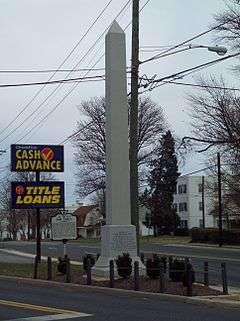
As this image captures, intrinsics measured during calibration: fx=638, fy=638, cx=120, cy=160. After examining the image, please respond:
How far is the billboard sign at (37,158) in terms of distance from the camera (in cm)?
2678

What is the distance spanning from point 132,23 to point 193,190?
311 feet

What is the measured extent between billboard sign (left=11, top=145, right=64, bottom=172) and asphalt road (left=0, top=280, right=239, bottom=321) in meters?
9.26

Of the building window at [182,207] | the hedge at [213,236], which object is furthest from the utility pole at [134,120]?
the building window at [182,207]

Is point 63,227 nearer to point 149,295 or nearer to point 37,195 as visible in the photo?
point 37,195

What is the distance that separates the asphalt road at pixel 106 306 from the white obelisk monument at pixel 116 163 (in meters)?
3.05

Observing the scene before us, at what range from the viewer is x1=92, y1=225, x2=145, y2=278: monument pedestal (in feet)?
67.2

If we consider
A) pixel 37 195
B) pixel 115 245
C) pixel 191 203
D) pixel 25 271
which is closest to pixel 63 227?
pixel 25 271

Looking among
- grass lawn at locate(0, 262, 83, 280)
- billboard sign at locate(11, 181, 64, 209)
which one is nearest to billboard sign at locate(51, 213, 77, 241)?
grass lawn at locate(0, 262, 83, 280)

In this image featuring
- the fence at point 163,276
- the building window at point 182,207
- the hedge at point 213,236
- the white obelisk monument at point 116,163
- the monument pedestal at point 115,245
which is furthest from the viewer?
the building window at point 182,207

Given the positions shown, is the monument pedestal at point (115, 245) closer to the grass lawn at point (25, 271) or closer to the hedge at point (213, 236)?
the grass lawn at point (25, 271)

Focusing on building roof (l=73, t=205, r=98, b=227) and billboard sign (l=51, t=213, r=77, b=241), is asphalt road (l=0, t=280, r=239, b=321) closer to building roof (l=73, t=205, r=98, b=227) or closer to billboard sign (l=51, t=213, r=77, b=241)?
billboard sign (l=51, t=213, r=77, b=241)

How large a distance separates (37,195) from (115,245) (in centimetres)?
626

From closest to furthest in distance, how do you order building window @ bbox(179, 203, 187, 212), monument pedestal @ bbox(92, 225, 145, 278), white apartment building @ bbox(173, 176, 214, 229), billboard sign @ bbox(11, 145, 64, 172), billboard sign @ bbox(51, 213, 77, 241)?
1. monument pedestal @ bbox(92, 225, 145, 278)
2. billboard sign @ bbox(51, 213, 77, 241)
3. billboard sign @ bbox(11, 145, 64, 172)
4. white apartment building @ bbox(173, 176, 214, 229)
5. building window @ bbox(179, 203, 187, 212)

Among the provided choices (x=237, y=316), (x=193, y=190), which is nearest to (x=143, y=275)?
(x=237, y=316)
